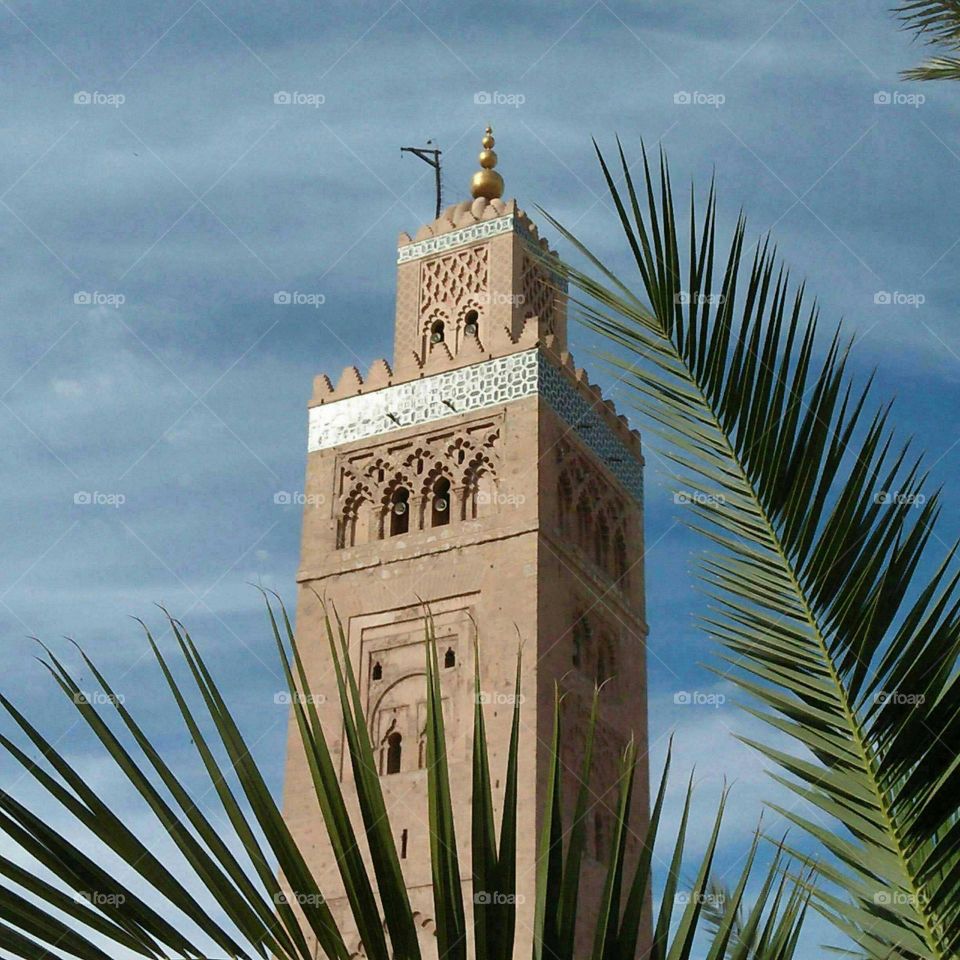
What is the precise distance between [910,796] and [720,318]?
673mm

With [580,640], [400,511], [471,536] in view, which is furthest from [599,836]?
[400,511]

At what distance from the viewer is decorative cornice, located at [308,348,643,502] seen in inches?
564

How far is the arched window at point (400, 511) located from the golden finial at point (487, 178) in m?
3.83

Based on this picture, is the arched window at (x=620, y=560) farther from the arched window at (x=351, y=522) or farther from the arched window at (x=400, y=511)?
the arched window at (x=351, y=522)

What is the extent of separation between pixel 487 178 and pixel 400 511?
4.20 metres

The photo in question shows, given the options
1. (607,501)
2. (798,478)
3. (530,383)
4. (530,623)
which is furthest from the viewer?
(607,501)

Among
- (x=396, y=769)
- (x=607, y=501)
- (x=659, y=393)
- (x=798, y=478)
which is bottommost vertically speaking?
(x=798, y=478)

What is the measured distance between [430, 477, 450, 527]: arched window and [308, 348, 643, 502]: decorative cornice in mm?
668

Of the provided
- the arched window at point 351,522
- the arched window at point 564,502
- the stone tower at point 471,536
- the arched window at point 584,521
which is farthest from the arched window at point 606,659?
the arched window at point 351,522

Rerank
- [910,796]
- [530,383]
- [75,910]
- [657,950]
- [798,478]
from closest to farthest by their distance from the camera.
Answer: [75,910], [657,950], [910,796], [798,478], [530,383]

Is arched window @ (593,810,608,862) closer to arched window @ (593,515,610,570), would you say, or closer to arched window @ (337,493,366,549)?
arched window @ (593,515,610,570)

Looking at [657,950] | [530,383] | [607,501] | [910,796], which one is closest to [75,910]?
[657,950]

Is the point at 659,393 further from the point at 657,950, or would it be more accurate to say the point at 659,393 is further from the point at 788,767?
the point at 657,950

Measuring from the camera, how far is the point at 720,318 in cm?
204
